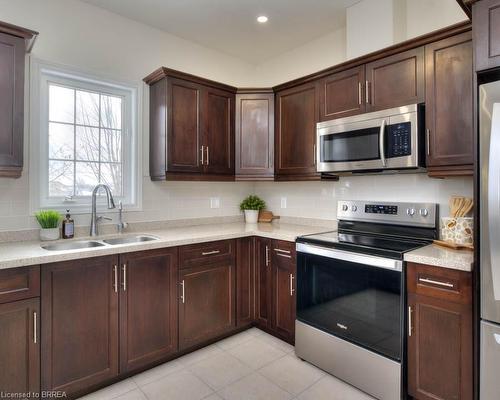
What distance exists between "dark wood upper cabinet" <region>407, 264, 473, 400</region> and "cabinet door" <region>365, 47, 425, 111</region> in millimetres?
1137

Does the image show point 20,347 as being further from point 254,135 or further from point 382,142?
point 382,142

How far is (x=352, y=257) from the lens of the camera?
6.80 ft

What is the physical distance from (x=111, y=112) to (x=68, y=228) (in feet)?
3.52

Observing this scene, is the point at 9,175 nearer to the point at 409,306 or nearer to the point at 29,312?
the point at 29,312

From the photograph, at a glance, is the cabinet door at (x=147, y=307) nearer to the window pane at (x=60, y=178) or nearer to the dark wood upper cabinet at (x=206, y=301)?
the dark wood upper cabinet at (x=206, y=301)

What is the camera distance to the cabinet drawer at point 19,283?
5.54 ft

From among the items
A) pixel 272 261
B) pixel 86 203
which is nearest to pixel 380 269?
pixel 272 261

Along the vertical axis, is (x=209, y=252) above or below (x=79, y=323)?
above

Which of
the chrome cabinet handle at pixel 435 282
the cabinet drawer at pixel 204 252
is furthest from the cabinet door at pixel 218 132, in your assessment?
the chrome cabinet handle at pixel 435 282

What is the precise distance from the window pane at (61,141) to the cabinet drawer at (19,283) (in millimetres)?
1058

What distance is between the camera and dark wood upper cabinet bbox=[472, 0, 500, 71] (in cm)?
149

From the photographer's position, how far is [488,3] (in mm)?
1510


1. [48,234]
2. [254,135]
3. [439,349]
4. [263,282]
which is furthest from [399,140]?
[48,234]

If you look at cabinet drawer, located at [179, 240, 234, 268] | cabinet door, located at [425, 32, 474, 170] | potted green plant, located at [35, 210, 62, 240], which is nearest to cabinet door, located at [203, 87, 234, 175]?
cabinet drawer, located at [179, 240, 234, 268]
